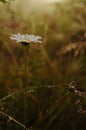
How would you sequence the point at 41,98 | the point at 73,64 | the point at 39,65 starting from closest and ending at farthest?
the point at 41,98
the point at 39,65
the point at 73,64

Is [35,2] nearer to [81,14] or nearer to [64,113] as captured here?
[81,14]

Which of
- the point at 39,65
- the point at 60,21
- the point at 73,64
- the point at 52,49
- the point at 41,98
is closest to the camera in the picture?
the point at 41,98

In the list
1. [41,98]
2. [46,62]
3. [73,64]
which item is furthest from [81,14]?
[41,98]

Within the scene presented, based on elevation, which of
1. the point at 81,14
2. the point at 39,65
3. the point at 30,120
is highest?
the point at 81,14

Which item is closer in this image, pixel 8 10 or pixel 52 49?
pixel 8 10

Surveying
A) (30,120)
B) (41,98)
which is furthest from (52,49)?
(30,120)

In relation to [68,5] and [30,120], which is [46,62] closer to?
[30,120]

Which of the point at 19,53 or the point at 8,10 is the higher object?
the point at 8,10
